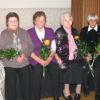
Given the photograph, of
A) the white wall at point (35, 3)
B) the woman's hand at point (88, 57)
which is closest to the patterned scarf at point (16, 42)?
the white wall at point (35, 3)

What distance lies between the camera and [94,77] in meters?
4.91

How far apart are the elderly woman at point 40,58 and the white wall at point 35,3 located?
0.66 meters

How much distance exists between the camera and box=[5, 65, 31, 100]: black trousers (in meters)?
4.27

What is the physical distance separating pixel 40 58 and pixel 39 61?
0.17 feet

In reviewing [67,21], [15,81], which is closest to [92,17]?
[67,21]

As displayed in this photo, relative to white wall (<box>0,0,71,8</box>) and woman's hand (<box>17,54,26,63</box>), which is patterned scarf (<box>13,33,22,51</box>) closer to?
woman's hand (<box>17,54,26,63</box>)

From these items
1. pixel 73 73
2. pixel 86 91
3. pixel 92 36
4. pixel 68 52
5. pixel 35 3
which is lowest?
pixel 86 91

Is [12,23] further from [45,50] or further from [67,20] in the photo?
[67,20]

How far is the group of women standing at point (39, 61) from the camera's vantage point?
169 inches

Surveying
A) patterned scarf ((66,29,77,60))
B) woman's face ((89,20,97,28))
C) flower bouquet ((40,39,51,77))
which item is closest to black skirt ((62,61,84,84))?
patterned scarf ((66,29,77,60))

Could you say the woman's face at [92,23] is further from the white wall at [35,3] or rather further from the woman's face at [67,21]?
the white wall at [35,3]

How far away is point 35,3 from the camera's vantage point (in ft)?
17.3

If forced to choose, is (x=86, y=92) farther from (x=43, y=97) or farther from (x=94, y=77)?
(x=43, y=97)

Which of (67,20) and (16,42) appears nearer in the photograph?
(16,42)
